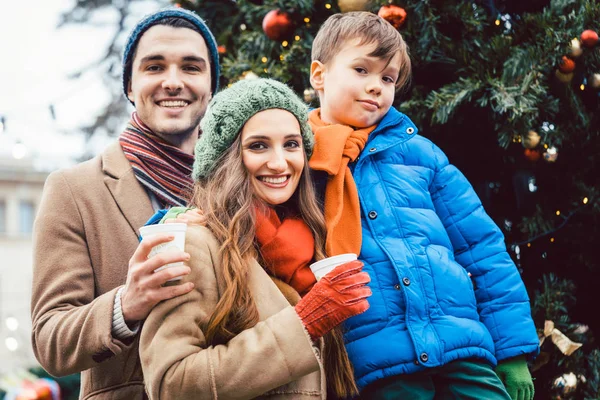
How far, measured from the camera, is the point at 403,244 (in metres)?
2.52

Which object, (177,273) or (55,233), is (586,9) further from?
(55,233)

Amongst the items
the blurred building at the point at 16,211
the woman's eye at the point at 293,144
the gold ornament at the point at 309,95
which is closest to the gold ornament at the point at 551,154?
the gold ornament at the point at 309,95

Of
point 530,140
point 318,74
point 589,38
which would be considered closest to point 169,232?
point 318,74

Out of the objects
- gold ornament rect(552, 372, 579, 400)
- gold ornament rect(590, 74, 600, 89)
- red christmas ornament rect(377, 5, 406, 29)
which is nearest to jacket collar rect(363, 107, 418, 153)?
red christmas ornament rect(377, 5, 406, 29)

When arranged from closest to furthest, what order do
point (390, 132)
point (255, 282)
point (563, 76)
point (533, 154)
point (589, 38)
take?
point (255, 282) < point (390, 132) < point (589, 38) < point (563, 76) < point (533, 154)

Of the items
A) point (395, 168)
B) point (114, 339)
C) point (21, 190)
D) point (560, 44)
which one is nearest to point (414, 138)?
point (395, 168)

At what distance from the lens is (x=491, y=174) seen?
3.76m

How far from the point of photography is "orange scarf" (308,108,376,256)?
2.43 metres

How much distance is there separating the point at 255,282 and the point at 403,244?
0.66m

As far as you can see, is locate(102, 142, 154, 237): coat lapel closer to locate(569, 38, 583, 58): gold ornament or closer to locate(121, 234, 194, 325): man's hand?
locate(121, 234, 194, 325): man's hand

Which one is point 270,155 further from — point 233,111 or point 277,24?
point 277,24

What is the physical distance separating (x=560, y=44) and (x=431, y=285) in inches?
57.4

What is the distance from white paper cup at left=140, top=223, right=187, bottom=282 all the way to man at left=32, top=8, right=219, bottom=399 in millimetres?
25

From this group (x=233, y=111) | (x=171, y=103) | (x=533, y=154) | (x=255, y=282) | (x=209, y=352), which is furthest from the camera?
(x=533, y=154)
